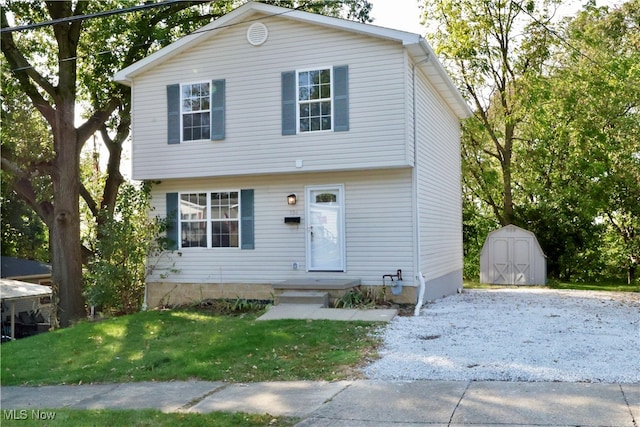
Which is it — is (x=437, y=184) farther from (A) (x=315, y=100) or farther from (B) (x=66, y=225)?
(B) (x=66, y=225)

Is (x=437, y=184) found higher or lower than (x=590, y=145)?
lower

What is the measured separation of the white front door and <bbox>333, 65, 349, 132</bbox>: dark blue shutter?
1329mm

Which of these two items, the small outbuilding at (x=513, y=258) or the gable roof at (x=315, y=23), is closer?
the gable roof at (x=315, y=23)

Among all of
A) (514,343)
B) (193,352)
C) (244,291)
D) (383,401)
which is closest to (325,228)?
(244,291)

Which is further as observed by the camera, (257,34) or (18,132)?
(18,132)

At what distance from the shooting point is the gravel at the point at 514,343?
6.86 meters

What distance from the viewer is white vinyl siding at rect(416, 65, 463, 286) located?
12.9m

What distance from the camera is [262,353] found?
8.35 meters

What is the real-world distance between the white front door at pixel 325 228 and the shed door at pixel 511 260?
9.08 meters

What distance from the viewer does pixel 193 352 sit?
28.2 feet

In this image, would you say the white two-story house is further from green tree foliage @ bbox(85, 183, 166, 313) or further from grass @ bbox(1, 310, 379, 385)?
grass @ bbox(1, 310, 379, 385)

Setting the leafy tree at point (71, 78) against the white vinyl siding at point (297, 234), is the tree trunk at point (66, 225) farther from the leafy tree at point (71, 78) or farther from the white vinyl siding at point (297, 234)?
the white vinyl siding at point (297, 234)
